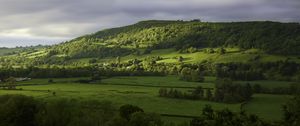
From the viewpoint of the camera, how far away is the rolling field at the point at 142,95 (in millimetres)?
95938

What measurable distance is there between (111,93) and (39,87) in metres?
24.9

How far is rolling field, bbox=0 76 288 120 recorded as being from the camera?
9594 centimetres

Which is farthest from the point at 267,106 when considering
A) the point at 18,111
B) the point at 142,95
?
the point at 18,111

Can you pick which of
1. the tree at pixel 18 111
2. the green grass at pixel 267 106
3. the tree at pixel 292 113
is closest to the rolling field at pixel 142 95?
the green grass at pixel 267 106

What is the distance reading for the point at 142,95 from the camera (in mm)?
111438

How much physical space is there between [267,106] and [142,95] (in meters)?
30.3

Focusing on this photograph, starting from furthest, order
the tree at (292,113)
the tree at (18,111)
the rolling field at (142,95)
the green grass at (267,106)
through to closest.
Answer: the rolling field at (142,95) → the green grass at (267,106) → the tree at (18,111) → the tree at (292,113)

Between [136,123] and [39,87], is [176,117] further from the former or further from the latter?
[39,87]

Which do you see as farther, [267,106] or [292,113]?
[267,106]

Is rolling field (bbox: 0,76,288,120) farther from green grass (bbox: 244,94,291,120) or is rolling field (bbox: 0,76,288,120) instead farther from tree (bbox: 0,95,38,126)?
tree (bbox: 0,95,38,126)

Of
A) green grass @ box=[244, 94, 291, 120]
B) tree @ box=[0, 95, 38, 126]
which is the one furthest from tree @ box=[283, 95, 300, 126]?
tree @ box=[0, 95, 38, 126]

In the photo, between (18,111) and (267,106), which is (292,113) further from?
(18,111)

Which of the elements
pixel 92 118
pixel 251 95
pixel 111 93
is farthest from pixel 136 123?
pixel 251 95

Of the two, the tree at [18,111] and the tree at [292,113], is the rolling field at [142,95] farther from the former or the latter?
the tree at [18,111]
